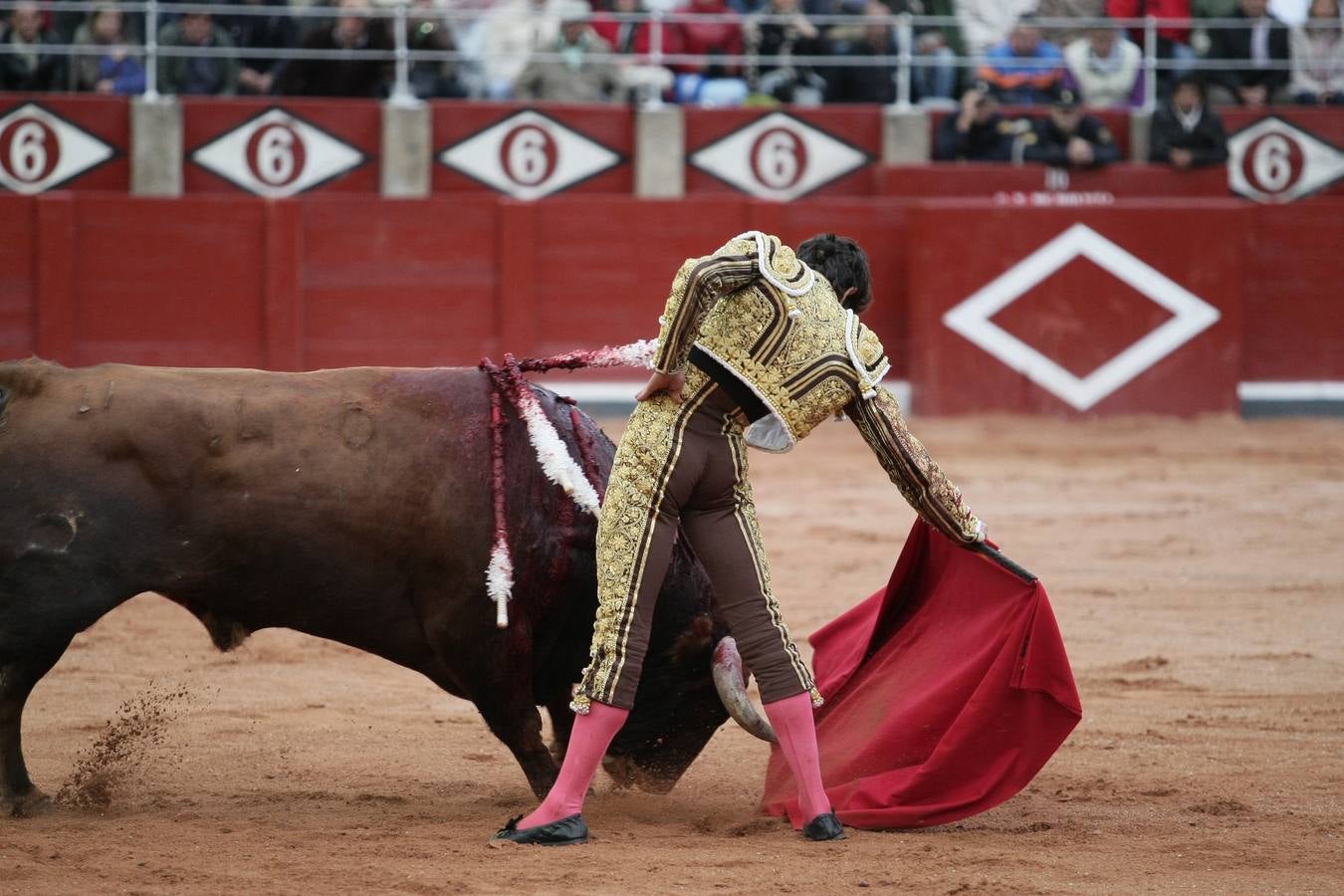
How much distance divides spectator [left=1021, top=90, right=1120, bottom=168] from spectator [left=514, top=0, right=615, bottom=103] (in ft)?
7.99

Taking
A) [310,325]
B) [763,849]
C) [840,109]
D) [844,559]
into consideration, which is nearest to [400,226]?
[310,325]

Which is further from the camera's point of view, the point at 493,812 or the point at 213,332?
the point at 213,332

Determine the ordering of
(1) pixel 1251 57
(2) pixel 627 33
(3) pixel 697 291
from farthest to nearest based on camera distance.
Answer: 1. (1) pixel 1251 57
2. (2) pixel 627 33
3. (3) pixel 697 291

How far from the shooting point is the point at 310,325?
31.9 feet

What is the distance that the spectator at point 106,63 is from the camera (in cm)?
957

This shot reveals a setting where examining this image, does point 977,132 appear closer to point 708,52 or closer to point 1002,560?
point 708,52

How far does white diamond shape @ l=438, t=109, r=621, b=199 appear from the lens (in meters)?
9.85

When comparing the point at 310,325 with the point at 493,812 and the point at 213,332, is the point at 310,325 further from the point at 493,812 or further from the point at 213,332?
the point at 493,812

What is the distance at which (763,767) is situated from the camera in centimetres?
412

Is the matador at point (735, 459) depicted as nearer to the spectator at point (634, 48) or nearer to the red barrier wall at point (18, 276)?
the spectator at point (634, 48)

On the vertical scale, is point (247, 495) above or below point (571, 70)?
below

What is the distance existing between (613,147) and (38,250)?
320cm

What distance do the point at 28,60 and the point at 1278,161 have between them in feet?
23.4

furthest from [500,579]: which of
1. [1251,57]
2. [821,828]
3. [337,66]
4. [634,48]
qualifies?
[1251,57]
